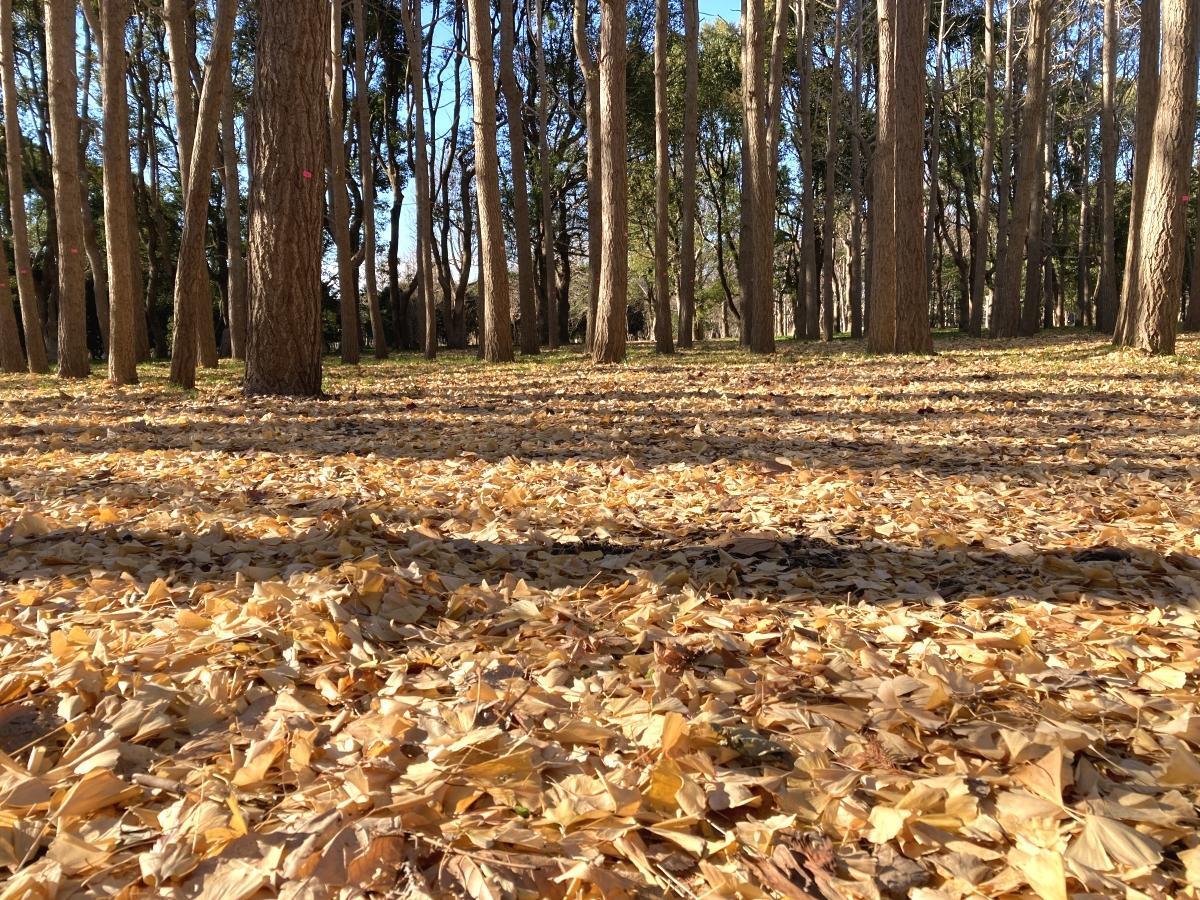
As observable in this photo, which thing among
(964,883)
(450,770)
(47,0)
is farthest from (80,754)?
(47,0)

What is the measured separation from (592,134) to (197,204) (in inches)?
367

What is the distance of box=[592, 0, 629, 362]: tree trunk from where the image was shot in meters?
11.8

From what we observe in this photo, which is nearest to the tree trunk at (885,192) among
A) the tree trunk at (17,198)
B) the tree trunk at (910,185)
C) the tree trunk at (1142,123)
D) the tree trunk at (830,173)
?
the tree trunk at (910,185)

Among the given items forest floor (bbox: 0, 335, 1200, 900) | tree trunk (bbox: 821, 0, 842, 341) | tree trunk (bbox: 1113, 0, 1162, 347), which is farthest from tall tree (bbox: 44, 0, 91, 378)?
tree trunk (bbox: 821, 0, 842, 341)

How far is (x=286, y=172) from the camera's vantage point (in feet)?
25.4

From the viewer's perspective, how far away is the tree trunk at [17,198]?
13508 mm

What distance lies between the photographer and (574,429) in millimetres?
6395

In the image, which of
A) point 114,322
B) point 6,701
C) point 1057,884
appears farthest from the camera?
point 114,322

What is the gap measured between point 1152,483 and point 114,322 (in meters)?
10.9

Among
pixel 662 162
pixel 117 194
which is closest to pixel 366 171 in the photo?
pixel 662 162

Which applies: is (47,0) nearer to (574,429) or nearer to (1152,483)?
(574,429)

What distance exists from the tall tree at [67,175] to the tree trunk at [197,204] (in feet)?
10.1

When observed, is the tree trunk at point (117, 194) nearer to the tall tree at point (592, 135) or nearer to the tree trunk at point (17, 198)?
the tree trunk at point (17, 198)

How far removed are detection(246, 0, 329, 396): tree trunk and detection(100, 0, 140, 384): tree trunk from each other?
3162mm
